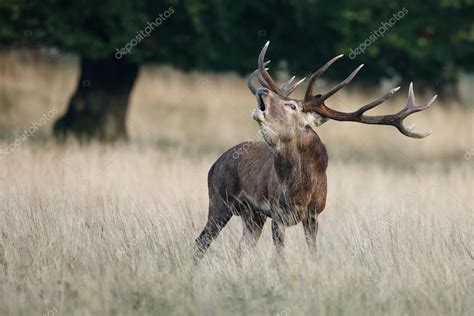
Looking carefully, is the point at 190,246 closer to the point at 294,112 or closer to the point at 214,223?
the point at 214,223

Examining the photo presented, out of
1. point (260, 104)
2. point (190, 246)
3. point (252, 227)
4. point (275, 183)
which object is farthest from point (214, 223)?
point (260, 104)

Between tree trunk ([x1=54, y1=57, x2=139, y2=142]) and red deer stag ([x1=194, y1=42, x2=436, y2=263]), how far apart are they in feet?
34.0

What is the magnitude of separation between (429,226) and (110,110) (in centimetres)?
1140

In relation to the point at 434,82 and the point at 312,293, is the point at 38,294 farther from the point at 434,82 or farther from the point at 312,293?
the point at 434,82

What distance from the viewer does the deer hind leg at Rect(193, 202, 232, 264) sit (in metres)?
8.64

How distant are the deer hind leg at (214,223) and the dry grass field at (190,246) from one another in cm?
9

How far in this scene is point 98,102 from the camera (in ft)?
63.3

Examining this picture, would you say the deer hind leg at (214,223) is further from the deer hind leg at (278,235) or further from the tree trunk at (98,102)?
the tree trunk at (98,102)

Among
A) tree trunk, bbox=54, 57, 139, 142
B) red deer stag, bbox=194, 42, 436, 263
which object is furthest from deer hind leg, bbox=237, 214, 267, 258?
tree trunk, bbox=54, 57, 139, 142

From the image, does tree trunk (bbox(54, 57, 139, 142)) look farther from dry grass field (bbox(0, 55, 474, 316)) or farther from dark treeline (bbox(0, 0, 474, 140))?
dry grass field (bbox(0, 55, 474, 316))

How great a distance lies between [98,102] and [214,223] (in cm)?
1075

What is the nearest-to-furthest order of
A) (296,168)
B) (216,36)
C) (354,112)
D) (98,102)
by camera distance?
(296,168) < (354,112) < (216,36) < (98,102)

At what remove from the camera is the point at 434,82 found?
21922mm

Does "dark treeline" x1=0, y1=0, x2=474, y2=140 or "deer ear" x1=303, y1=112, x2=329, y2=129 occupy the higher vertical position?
"dark treeline" x1=0, y1=0, x2=474, y2=140
